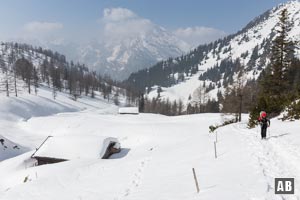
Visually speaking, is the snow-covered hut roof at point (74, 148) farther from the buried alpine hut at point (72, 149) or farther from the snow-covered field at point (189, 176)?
the snow-covered field at point (189, 176)

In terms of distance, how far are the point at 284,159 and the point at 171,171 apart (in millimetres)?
6962

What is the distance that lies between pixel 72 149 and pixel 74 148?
1.04 feet

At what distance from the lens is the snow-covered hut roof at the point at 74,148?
42125mm

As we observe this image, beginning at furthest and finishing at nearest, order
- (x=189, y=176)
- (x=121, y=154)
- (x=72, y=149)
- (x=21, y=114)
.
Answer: (x=21, y=114) → (x=121, y=154) → (x=72, y=149) → (x=189, y=176)

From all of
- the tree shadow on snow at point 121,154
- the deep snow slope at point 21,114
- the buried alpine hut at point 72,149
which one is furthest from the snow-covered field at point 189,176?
the deep snow slope at point 21,114

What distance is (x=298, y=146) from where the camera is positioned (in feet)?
63.6

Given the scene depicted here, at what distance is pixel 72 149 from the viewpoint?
142 feet

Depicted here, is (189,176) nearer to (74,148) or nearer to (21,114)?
(74,148)

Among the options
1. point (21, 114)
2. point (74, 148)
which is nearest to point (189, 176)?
point (74, 148)

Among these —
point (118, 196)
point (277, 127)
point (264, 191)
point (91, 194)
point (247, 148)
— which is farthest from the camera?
point (277, 127)

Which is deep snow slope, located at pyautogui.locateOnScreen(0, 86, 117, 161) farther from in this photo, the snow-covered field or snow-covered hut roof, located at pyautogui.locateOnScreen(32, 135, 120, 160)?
the snow-covered field

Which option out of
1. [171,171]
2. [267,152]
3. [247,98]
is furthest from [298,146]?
[247,98]

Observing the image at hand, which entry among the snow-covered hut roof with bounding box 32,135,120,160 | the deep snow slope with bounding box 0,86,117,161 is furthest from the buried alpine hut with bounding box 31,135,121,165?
the deep snow slope with bounding box 0,86,117,161

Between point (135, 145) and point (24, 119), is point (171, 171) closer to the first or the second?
point (135, 145)
